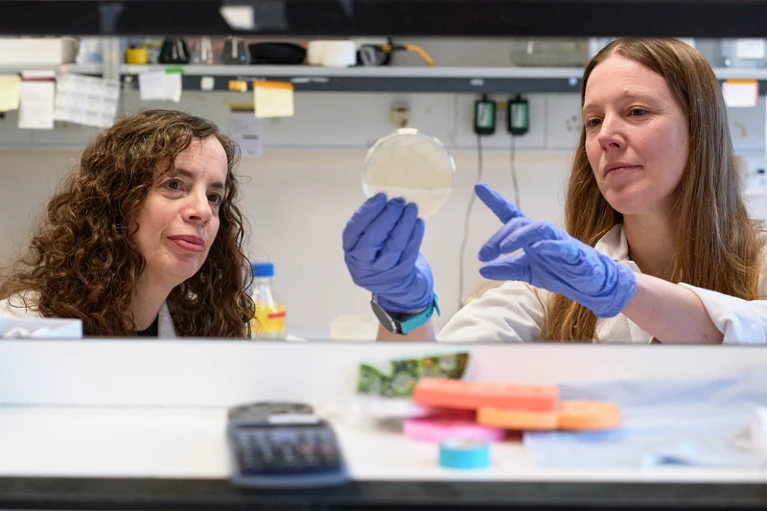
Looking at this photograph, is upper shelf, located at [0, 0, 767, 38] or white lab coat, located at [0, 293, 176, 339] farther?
white lab coat, located at [0, 293, 176, 339]

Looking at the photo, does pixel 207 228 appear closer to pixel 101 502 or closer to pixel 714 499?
pixel 101 502

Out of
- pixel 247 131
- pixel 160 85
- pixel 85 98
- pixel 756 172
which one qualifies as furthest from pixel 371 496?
pixel 756 172

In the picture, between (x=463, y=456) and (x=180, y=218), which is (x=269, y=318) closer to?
(x=180, y=218)

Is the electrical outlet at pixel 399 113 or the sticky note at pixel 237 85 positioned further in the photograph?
the electrical outlet at pixel 399 113

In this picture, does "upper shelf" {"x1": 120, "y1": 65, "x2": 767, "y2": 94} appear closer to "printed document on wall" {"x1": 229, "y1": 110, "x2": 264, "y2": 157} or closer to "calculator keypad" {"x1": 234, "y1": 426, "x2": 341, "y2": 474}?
"printed document on wall" {"x1": 229, "y1": 110, "x2": 264, "y2": 157}

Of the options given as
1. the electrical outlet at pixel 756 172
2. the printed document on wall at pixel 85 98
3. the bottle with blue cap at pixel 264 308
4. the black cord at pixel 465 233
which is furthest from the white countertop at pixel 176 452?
the electrical outlet at pixel 756 172

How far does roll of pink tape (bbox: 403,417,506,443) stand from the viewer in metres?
0.77

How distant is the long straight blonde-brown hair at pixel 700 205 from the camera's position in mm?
1513

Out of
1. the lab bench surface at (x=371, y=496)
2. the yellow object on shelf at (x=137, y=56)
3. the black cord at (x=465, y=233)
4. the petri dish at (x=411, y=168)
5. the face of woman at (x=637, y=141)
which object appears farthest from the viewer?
the black cord at (x=465, y=233)

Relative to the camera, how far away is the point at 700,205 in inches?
59.6

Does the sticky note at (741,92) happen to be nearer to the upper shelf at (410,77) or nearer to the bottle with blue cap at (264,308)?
Answer: the upper shelf at (410,77)

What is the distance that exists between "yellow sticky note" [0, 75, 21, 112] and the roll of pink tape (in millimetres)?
2771

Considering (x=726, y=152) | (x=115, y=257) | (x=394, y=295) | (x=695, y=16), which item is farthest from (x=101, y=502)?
(x=726, y=152)

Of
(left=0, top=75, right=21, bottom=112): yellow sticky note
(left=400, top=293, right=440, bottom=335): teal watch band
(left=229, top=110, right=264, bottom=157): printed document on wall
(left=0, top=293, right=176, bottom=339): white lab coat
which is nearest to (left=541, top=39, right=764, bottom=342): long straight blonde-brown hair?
(left=400, top=293, right=440, bottom=335): teal watch band
